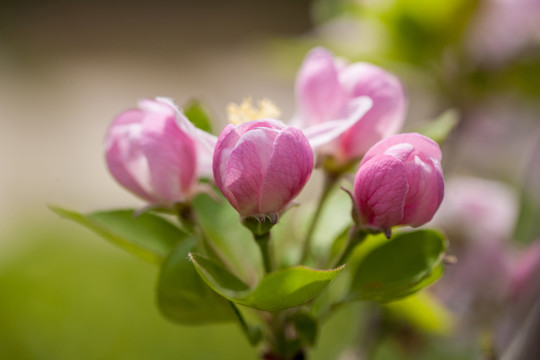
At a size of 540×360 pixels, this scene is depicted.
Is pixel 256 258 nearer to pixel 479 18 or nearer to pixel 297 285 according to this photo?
pixel 297 285

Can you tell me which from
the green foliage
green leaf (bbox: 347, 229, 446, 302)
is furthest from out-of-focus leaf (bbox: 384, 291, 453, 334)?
the green foliage

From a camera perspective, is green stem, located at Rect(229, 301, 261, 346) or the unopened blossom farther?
the unopened blossom

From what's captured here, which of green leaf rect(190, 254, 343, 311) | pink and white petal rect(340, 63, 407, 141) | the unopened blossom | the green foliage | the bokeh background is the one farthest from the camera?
the green foliage

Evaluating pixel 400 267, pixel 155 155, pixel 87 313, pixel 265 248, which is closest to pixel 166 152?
pixel 155 155

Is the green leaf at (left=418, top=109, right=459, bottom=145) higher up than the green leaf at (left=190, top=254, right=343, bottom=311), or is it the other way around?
the green leaf at (left=190, top=254, right=343, bottom=311)

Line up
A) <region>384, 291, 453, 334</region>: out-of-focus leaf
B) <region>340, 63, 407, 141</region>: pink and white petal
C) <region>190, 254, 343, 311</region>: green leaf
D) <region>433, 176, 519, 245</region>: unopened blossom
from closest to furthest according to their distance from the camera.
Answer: <region>190, 254, 343, 311</region>: green leaf → <region>340, 63, 407, 141</region>: pink and white petal → <region>384, 291, 453, 334</region>: out-of-focus leaf → <region>433, 176, 519, 245</region>: unopened blossom

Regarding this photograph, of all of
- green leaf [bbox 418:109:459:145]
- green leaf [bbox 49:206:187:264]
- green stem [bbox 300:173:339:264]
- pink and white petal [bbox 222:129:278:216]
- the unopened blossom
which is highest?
pink and white petal [bbox 222:129:278:216]

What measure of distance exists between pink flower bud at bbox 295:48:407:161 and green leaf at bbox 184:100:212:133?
0.11 meters

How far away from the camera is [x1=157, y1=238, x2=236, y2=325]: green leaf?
0.50 m

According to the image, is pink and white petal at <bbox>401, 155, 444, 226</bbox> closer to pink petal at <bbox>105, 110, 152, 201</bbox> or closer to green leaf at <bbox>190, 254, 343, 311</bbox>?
green leaf at <bbox>190, 254, 343, 311</bbox>

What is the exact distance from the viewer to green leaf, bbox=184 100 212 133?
2.16 feet

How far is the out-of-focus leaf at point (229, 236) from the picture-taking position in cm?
65

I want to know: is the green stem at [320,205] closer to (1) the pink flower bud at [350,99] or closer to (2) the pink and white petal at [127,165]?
(1) the pink flower bud at [350,99]

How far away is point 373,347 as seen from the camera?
0.83 m
